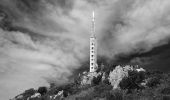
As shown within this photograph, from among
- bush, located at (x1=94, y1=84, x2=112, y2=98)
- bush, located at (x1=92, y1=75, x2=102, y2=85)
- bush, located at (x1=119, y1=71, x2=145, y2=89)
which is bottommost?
bush, located at (x1=94, y1=84, x2=112, y2=98)

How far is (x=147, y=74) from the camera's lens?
85.2 meters

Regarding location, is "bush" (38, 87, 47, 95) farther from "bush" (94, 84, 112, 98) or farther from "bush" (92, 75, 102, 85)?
"bush" (94, 84, 112, 98)

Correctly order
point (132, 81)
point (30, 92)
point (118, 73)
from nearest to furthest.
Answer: point (132, 81) → point (118, 73) → point (30, 92)

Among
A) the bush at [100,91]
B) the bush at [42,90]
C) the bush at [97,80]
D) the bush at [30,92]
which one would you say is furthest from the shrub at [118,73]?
the bush at [30,92]

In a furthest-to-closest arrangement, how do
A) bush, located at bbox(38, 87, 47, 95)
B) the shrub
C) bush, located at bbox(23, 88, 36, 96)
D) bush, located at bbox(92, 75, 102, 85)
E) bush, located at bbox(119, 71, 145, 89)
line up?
bush, located at bbox(23, 88, 36, 96)
bush, located at bbox(38, 87, 47, 95)
bush, located at bbox(92, 75, 102, 85)
the shrub
bush, located at bbox(119, 71, 145, 89)

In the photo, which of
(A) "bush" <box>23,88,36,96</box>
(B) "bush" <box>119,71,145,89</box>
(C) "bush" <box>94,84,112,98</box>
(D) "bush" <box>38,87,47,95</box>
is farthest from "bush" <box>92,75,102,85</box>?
(A) "bush" <box>23,88,36,96</box>

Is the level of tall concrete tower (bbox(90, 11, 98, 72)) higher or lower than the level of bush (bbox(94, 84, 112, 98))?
higher

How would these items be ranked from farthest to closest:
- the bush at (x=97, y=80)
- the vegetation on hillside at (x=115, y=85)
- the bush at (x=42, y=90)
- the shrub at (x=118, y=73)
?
the bush at (x=42, y=90), the bush at (x=97, y=80), the shrub at (x=118, y=73), the vegetation on hillside at (x=115, y=85)

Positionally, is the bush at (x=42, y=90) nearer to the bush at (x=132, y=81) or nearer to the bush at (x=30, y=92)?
the bush at (x=30, y=92)

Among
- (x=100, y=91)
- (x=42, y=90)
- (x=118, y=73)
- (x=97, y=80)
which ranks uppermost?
(x=118, y=73)

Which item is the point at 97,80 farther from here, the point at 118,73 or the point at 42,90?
the point at 42,90

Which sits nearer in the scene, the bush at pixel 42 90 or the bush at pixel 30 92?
the bush at pixel 42 90

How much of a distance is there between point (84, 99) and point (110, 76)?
34.2 meters

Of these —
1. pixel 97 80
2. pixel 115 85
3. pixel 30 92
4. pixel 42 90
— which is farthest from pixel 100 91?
pixel 30 92
